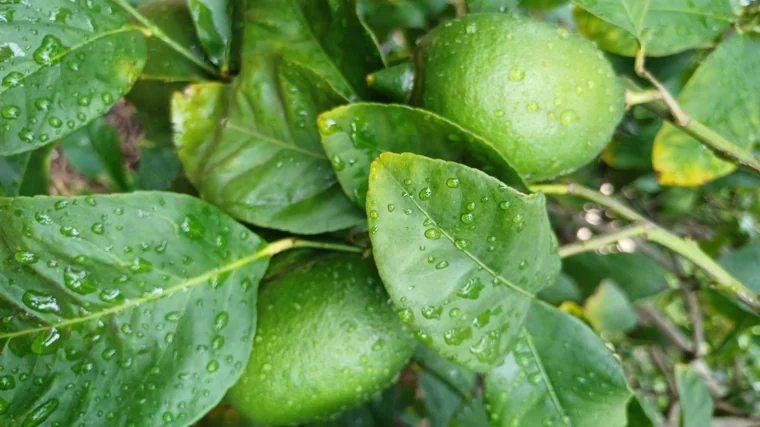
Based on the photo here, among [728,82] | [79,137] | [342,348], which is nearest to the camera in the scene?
[342,348]

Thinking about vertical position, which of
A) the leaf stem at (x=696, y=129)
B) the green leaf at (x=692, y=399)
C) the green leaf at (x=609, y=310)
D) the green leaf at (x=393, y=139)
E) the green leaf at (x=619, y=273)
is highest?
the green leaf at (x=393, y=139)

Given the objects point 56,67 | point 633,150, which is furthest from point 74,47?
point 633,150

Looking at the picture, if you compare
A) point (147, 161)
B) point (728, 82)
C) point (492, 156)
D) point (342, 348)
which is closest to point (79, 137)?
point (147, 161)

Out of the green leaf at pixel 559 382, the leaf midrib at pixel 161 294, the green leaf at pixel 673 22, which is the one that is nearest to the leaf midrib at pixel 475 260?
the green leaf at pixel 559 382

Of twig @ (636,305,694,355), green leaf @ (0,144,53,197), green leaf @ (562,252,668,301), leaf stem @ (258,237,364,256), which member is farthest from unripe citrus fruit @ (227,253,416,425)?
twig @ (636,305,694,355)

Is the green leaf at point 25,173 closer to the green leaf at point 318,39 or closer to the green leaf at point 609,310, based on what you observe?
the green leaf at point 318,39

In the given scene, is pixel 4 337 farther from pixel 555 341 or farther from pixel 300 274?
pixel 555 341

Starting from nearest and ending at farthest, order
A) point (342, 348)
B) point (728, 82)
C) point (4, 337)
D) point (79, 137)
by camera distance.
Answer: point (4, 337), point (342, 348), point (728, 82), point (79, 137)
